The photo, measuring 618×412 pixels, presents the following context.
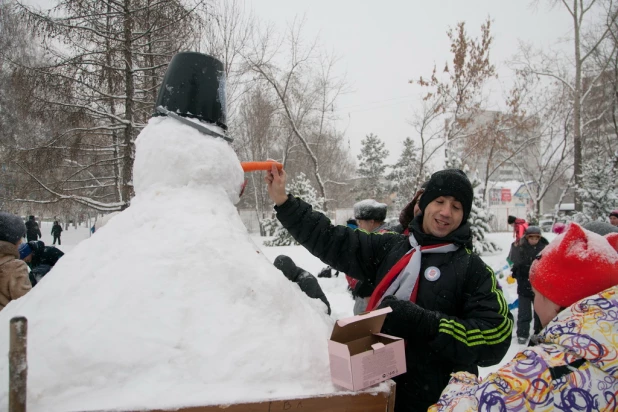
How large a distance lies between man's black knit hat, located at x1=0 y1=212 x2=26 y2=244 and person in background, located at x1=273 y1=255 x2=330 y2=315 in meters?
2.16

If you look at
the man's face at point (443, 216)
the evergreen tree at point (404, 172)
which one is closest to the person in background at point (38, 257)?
the man's face at point (443, 216)

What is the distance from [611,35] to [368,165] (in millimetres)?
23915

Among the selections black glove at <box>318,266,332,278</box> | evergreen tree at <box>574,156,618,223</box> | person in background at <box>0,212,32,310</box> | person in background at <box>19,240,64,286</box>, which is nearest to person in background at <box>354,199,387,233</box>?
person in background at <box>0,212,32,310</box>

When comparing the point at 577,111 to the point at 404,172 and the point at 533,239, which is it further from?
the point at 404,172

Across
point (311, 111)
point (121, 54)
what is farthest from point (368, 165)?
point (121, 54)

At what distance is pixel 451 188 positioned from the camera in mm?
1973

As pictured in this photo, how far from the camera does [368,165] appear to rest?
39.3 m

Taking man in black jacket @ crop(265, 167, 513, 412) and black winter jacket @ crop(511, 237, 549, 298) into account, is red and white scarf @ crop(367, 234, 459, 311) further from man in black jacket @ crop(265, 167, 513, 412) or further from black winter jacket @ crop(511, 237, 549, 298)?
black winter jacket @ crop(511, 237, 549, 298)

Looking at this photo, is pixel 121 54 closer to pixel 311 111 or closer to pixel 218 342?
pixel 218 342

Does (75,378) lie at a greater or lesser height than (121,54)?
lesser

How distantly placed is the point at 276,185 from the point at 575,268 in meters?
1.50

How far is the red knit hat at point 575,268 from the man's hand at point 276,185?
1.34m

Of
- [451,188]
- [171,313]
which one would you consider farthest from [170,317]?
[451,188]

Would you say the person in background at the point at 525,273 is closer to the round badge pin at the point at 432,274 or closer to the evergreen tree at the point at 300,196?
the round badge pin at the point at 432,274
